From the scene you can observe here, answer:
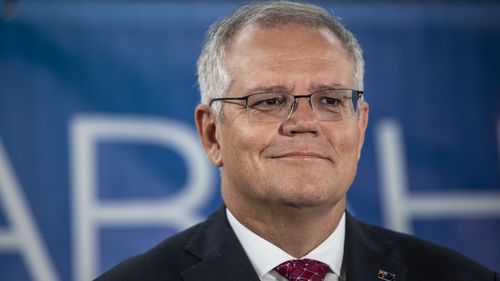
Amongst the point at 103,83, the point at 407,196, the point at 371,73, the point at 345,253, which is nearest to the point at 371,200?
the point at 407,196

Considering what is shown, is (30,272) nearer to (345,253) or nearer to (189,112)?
(189,112)

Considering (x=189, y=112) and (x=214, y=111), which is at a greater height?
(x=214, y=111)

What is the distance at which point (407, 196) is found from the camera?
429 cm

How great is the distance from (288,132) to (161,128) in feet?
6.26

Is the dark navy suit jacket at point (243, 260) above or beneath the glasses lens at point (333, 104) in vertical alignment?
beneath

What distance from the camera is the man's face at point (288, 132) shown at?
235cm

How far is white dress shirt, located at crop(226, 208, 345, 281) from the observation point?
2447 mm

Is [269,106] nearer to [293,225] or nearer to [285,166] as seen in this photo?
[285,166]

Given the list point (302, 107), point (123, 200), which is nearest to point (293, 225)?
point (302, 107)

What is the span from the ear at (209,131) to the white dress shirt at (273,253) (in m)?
0.21

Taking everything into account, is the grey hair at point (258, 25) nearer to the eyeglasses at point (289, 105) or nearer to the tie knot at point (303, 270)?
the eyeglasses at point (289, 105)

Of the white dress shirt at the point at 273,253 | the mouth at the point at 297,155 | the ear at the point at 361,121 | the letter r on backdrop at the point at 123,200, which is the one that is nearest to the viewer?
the mouth at the point at 297,155

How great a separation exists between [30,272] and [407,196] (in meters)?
1.86

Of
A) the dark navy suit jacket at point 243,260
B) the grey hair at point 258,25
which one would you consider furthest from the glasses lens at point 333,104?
the dark navy suit jacket at point 243,260
